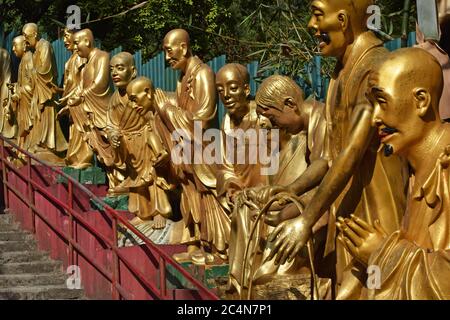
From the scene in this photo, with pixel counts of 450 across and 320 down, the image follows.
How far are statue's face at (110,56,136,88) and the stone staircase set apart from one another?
1958mm

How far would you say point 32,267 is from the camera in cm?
1459

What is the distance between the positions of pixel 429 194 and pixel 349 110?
3.71 ft

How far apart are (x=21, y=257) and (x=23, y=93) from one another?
4760 millimetres

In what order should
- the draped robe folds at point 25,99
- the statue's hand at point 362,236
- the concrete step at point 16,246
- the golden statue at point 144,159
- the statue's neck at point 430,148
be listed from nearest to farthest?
the statue's neck at point 430,148 → the statue's hand at point 362,236 → the golden statue at point 144,159 → the concrete step at point 16,246 → the draped robe folds at point 25,99

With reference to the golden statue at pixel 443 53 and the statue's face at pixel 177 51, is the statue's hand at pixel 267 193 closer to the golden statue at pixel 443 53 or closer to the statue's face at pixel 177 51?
the golden statue at pixel 443 53

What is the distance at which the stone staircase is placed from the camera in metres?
13.6

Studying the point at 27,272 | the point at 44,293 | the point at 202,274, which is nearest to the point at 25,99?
the point at 27,272

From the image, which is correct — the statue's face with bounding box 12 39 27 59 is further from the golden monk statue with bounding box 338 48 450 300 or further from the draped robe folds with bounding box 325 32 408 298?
the golden monk statue with bounding box 338 48 450 300

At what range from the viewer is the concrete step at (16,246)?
15.2 metres

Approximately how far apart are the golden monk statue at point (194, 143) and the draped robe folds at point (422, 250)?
4664mm

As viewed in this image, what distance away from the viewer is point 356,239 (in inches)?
311

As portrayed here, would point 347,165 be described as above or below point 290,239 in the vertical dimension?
above

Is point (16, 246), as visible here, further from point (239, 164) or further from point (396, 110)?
point (396, 110)

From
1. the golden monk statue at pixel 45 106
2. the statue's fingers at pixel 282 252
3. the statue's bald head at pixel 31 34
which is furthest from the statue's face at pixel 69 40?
the statue's fingers at pixel 282 252
